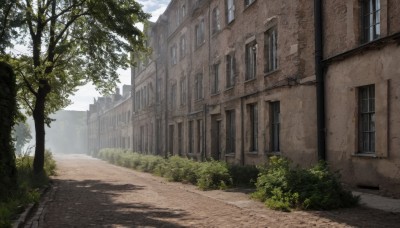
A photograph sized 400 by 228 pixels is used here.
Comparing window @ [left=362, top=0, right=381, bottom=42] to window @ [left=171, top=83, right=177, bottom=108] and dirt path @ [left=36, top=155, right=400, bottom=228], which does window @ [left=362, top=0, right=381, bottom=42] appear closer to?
dirt path @ [left=36, top=155, right=400, bottom=228]

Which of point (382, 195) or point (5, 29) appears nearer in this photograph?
point (382, 195)

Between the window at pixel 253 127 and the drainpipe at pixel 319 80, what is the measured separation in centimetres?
453

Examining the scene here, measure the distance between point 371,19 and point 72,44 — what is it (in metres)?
12.8

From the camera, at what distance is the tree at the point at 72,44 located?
17375 mm

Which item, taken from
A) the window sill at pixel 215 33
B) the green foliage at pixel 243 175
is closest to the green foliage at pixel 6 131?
the green foliage at pixel 243 175

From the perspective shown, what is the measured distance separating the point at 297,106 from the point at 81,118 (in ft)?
315

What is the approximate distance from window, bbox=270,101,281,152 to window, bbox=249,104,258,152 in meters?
1.40

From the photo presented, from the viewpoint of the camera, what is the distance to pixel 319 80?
12.7m

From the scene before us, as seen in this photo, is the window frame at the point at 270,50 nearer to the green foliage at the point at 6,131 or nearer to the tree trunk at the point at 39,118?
the green foliage at the point at 6,131

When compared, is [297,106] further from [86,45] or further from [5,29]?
[5,29]

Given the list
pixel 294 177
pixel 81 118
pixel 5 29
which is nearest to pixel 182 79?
pixel 5 29

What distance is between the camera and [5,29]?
16.5 metres

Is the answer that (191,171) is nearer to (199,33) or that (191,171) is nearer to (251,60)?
(251,60)

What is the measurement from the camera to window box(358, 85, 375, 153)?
11133mm
